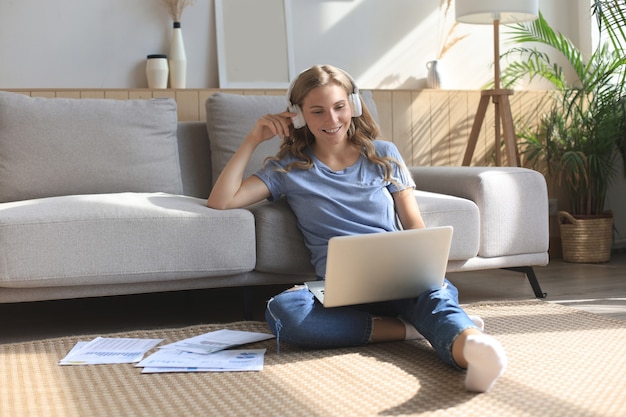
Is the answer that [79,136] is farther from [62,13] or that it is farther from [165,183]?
[62,13]

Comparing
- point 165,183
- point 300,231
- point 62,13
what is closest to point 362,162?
point 300,231

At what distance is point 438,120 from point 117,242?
2.15m

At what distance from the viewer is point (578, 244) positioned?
422 cm

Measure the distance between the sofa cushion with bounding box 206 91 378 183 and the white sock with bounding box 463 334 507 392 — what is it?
1.56 meters

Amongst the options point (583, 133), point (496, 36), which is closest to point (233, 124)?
point (496, 36)

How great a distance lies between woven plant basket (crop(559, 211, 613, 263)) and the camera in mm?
4191

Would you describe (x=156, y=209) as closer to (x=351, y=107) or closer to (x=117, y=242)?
(x=117, y=242)

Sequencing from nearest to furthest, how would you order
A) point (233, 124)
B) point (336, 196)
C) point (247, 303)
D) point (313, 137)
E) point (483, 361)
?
point (483, 361)
point (336, 196)
point (313, 137)
point (247, 303)
point (233, 124)

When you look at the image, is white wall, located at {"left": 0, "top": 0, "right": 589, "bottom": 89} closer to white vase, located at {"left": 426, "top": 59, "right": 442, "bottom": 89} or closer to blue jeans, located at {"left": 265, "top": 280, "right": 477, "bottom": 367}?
white vase, located at {"left": 426, "top": 59, "right": 442, "bottom": 89}

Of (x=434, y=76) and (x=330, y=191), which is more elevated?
(x=434, y=76)

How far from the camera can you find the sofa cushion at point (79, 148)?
3.12 meters

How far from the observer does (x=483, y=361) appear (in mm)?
1887

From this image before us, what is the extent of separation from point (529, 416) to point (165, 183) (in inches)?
75.6


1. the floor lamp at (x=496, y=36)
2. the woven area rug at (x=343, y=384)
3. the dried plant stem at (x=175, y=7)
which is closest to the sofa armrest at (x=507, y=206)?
the woven area rug at (x=343, y=384)
